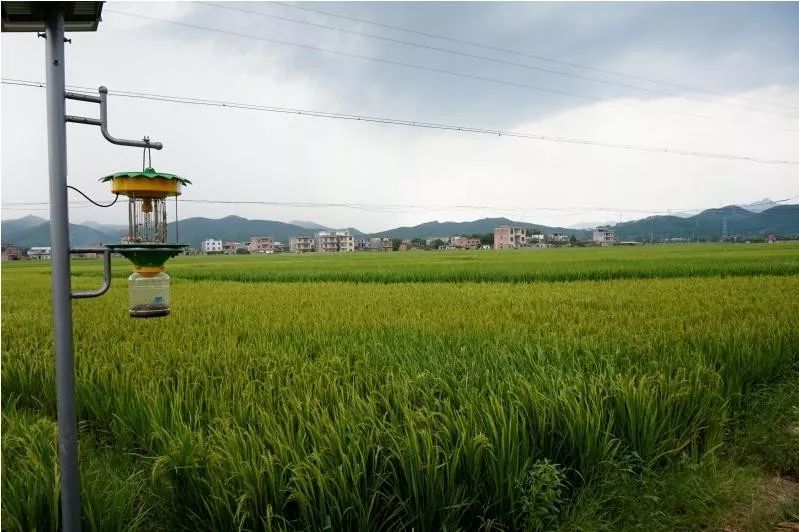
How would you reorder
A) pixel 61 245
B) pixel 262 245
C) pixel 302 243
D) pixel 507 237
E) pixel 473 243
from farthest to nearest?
pixel 507 237 < pixel 473 243 < pixel 302 243 < pixel 262 245 < pixel 61 245

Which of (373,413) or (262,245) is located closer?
(373,413)

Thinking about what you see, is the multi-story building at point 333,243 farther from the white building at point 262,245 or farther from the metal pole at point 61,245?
the metal pole at point 61,245

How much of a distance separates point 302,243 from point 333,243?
272 inches

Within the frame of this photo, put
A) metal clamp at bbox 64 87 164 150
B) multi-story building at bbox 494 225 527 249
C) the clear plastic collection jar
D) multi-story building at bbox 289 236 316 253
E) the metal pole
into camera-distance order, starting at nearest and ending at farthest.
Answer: the metal pole → metal clamp at bbox 64 87 164 150 → the clear plastic collection jar → multi-story building at bbox 289 236 316 253 → multi-story building at bbox 494 225 527 249

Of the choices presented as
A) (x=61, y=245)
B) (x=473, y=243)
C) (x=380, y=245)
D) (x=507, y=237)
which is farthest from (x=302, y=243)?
(x=61, y=245)

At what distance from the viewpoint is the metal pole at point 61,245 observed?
1.59 metres

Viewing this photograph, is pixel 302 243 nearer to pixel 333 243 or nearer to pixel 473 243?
pixel 333 243

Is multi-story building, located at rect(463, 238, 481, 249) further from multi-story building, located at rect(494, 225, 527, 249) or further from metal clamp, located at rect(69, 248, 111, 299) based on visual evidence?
metal clamp, located at rect(69, 248, 111, 299)

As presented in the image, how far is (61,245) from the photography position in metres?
1.61

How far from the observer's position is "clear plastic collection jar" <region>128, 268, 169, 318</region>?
7.12ft

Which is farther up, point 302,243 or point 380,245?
point 302,243

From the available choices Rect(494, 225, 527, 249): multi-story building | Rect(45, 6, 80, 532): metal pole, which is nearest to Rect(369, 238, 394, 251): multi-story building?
Rect(494, 225, 527, 249): multi-story building

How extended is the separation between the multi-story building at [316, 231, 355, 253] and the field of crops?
96133 millimetres

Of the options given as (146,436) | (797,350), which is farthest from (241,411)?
(797,350)
